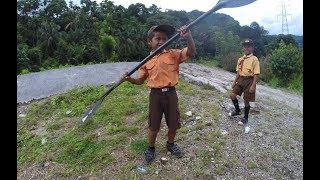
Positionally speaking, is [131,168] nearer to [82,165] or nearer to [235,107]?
[82,165]

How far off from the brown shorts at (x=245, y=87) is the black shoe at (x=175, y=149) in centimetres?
152

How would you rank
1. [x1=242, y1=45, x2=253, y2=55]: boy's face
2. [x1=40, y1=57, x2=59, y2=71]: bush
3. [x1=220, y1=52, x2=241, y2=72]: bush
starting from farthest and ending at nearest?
[x1=40, y1=57, x2=59, y2=71]: bush
[x1=220, y1=52, x2=241, y2=72]: bush
[x1=242, y1=45, x2=253, y2=55]: boy's face

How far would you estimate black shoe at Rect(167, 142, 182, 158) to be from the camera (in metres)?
5.05

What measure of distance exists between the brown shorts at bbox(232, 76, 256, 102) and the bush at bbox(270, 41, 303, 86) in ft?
31.0

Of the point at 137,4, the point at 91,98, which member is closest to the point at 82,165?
the point at 91,98

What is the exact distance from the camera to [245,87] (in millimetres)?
6062

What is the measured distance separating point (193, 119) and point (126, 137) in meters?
1.11

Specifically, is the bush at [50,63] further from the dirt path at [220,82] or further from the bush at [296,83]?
the dirt path at [220,82]

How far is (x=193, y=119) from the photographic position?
6.13m

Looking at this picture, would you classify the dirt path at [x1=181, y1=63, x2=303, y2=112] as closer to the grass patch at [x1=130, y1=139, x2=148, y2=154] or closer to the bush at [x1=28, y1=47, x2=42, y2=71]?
the grass patch at [x1=130, y1=139, x2=148, y2=154]

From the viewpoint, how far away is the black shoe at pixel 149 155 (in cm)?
498

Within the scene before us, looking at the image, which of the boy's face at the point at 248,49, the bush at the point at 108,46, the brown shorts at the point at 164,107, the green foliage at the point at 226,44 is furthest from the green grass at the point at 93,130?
the green foliage at the point at 226,44

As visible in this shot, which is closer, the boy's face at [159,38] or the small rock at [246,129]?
the boy's face at [159,38]

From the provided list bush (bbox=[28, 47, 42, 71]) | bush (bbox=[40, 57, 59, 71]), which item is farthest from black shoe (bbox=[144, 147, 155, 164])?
bush (bbox=[28, 47, 42, 71])
